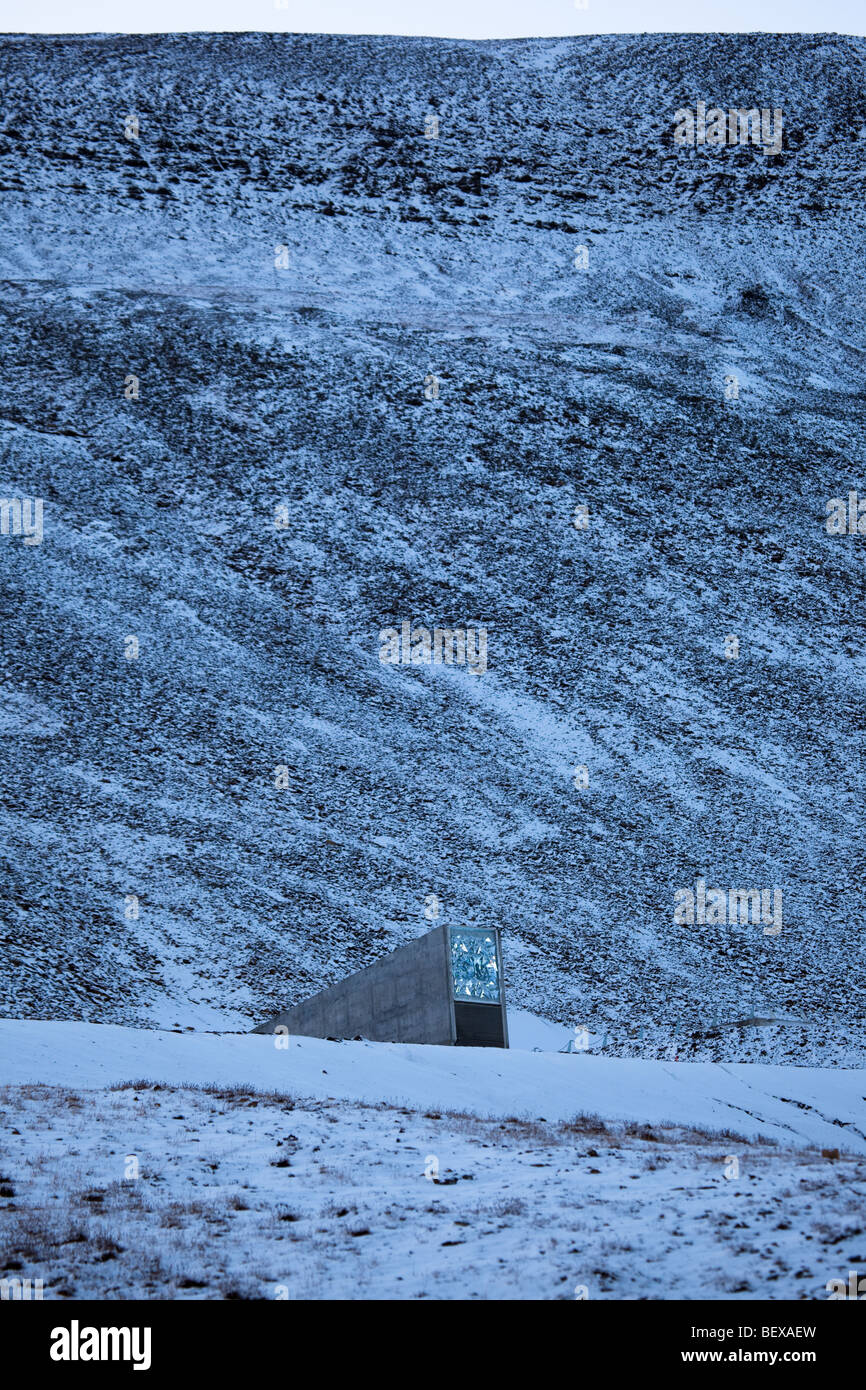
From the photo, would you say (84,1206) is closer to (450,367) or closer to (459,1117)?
(459,1117)

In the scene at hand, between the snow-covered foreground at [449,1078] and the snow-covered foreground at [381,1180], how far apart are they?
0.18 feet

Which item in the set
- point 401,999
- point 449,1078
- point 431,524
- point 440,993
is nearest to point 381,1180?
point 449,1078

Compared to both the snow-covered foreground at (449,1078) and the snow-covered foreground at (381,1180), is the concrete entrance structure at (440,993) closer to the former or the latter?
the snow-covered foreground at (449,1078)

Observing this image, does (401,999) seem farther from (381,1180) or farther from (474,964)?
(381,1180)

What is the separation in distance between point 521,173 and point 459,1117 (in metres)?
62.1

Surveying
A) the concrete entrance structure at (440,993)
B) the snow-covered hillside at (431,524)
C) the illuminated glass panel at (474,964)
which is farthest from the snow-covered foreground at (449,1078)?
the snow-covered hillside at (431,524)

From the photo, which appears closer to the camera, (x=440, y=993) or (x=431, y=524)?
(x=440, y=993)

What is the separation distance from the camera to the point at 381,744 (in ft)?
114

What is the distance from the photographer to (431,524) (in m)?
44.1

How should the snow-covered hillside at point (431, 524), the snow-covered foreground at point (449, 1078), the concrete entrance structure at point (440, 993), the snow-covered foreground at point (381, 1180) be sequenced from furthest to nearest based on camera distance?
the snow-covered hillside at point (431, 524) → the concrete entrance structure at point (440, 993) → the snow-covered foreground at point (449, 1078) → the snow-covered foreground at point (381, 1180)

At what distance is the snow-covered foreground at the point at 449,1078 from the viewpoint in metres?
15.3

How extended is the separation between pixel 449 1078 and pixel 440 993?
2742mm

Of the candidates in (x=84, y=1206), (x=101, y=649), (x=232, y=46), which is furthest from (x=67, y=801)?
(x=232, y=46)

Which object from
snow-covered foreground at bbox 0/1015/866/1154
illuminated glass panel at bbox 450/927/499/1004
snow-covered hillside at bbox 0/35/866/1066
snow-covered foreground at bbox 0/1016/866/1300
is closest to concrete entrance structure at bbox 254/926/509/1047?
illuminated glass panel at bbox 450/927/499/1004
